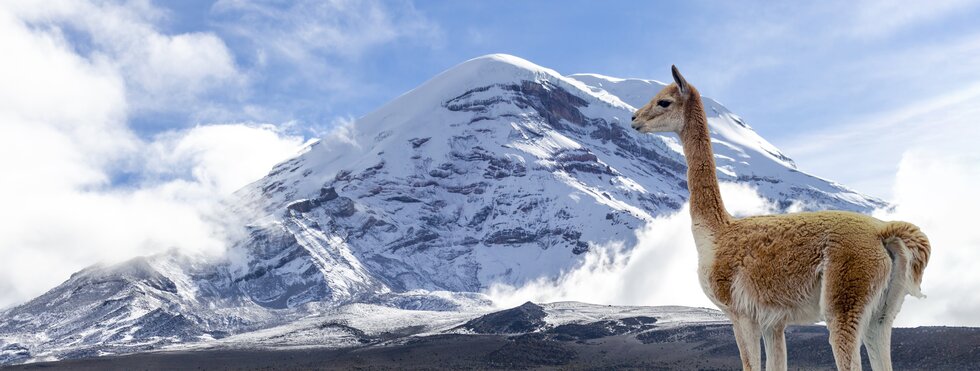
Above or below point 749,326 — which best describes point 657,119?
above

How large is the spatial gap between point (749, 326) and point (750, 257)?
773mm

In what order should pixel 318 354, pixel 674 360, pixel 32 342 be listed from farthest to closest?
pixel 32 342
pixel 318 354
pixel 674 360

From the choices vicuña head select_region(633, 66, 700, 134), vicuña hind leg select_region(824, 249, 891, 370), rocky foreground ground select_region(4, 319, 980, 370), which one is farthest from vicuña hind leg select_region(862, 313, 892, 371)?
rocky foreground ground select_region(4, 319, 980, 370)

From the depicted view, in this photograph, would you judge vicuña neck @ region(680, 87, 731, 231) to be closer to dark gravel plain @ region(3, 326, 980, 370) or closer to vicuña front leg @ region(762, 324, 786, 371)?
vicuña front leg @ region(762, 324, 786, 371)

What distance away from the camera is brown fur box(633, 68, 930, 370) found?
352 inches

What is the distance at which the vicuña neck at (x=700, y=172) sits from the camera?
431 inches

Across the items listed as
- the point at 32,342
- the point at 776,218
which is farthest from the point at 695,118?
the point at 32,342

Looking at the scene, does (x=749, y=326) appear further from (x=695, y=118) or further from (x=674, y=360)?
(x=674, y=360)

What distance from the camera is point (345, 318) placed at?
17475cm

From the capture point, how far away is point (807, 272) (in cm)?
939

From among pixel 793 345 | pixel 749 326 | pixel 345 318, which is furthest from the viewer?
pixel 345 318

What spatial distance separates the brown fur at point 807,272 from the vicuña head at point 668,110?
1.26ft

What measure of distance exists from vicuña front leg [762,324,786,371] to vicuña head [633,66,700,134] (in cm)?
286

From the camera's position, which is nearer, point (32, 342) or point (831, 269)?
point (831, 269)
